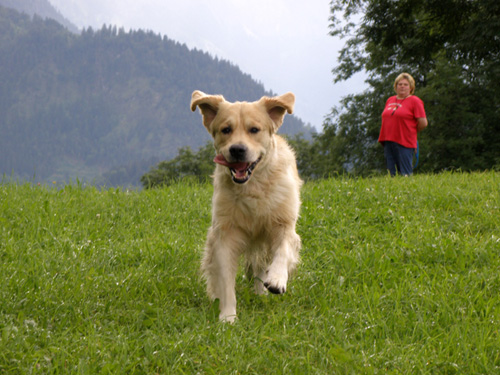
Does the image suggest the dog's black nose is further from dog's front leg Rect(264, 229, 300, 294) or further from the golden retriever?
dog's front leg Rect(264, 229, 300, 294)

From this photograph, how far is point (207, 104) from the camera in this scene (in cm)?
500

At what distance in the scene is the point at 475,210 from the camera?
7.19 metres

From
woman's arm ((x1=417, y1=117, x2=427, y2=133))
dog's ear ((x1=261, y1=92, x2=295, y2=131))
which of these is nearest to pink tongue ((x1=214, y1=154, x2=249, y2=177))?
dog's ear ((x1=261, y1=92, x2=295, y2=131))

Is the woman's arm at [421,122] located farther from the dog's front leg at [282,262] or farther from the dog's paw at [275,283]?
the dog's paw at [275,283]

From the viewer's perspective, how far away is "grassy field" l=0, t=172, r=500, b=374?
359cm

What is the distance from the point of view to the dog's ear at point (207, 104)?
4.91 metres

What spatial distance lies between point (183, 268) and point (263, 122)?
2.03 metres

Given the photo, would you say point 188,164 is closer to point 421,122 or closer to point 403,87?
point 403,87

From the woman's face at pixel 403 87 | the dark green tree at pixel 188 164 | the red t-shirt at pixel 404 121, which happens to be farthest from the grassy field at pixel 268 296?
the dark green tree at pixel 188 164

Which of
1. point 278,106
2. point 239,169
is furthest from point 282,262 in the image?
point 278,106

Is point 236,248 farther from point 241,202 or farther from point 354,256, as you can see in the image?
point 354,256

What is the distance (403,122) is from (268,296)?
8120 mm

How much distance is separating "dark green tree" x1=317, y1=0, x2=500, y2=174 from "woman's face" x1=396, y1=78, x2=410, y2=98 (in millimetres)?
6445

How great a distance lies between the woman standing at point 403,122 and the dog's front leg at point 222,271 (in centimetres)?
807
